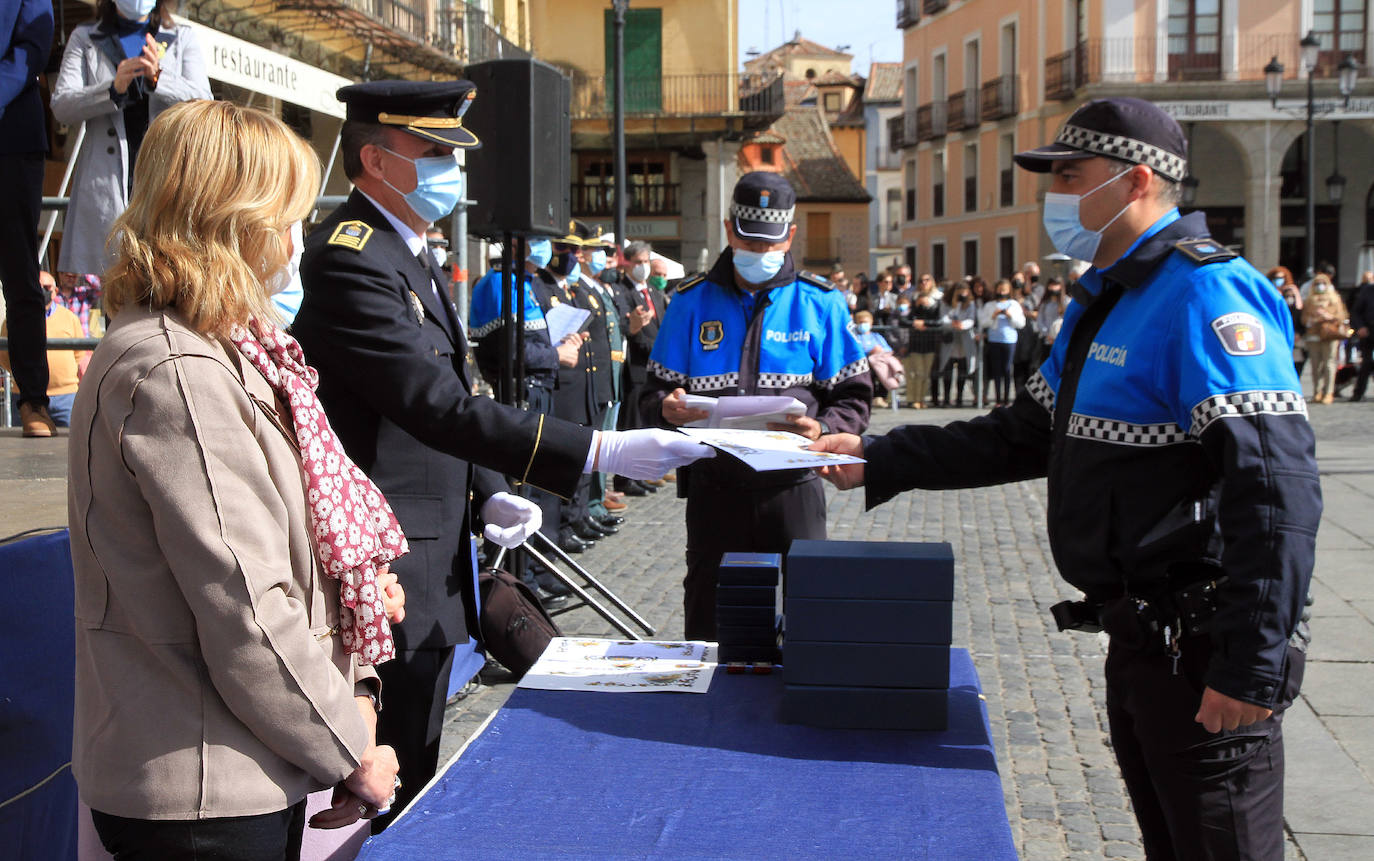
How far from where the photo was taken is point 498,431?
9.66 feet

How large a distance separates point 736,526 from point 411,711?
5.17ft

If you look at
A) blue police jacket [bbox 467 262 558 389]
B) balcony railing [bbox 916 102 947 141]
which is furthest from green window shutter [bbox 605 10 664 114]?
blue police jacket [bbox 467 262 558 389]

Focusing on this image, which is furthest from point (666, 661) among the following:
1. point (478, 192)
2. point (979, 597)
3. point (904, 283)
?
point (904, 283)

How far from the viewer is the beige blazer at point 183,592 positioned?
1874 mm

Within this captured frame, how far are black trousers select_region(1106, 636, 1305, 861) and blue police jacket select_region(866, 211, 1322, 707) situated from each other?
0.47 ft

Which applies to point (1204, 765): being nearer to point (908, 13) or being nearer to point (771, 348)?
point (771, 348)

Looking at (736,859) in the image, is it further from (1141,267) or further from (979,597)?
(979,597)

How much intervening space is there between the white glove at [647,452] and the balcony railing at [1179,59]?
3703cm

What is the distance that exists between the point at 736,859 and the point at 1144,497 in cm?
111

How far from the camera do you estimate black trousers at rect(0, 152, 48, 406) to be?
17.9ft

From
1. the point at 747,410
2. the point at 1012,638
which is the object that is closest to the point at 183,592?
the point at 747,410

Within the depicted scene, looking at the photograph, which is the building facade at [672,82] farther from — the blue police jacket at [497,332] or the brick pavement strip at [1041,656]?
the blue police jacket at [497,332]

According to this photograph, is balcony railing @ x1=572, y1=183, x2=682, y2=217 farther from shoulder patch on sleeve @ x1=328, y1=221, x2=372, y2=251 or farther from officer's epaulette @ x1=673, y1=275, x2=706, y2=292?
shoulder patch on sleeve @ x1=328, y1=221, x2=372, y2=251

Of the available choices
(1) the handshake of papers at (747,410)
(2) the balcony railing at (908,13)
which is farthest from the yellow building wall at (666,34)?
(1) the handshake of papers at (747,410)
